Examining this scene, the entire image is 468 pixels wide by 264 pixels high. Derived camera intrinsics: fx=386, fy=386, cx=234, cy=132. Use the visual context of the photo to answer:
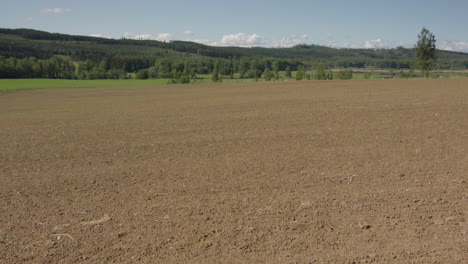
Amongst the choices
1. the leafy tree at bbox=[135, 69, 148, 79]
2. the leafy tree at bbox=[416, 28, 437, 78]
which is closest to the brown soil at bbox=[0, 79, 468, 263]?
the leafy tree at bbox=[416, 28, 437, 78]

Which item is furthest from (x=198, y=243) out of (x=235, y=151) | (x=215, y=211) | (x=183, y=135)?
(x=183, y=135)

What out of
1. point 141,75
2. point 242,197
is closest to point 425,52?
point 242,197

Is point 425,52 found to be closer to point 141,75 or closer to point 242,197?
point 242,197

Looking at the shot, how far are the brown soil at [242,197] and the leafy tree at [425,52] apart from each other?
55579 millimetres

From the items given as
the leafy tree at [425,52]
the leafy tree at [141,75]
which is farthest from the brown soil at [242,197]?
the leafy tree at [141,75]

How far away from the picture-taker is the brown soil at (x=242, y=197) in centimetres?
594

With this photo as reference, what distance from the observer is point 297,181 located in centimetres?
916

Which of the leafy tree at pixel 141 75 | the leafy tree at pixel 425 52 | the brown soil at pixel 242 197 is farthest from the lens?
the leafy tree at pixel 141 75

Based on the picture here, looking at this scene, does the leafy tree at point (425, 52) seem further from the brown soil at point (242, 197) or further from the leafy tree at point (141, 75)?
the leafy tree at point (141, 75)

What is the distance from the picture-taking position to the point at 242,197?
8172mm

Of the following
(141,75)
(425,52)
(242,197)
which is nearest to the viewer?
(242,197)

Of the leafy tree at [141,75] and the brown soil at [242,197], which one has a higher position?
the leafy tree at [141,75]

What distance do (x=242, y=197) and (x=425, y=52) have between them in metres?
67.8

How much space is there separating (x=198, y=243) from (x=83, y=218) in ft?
8.46
